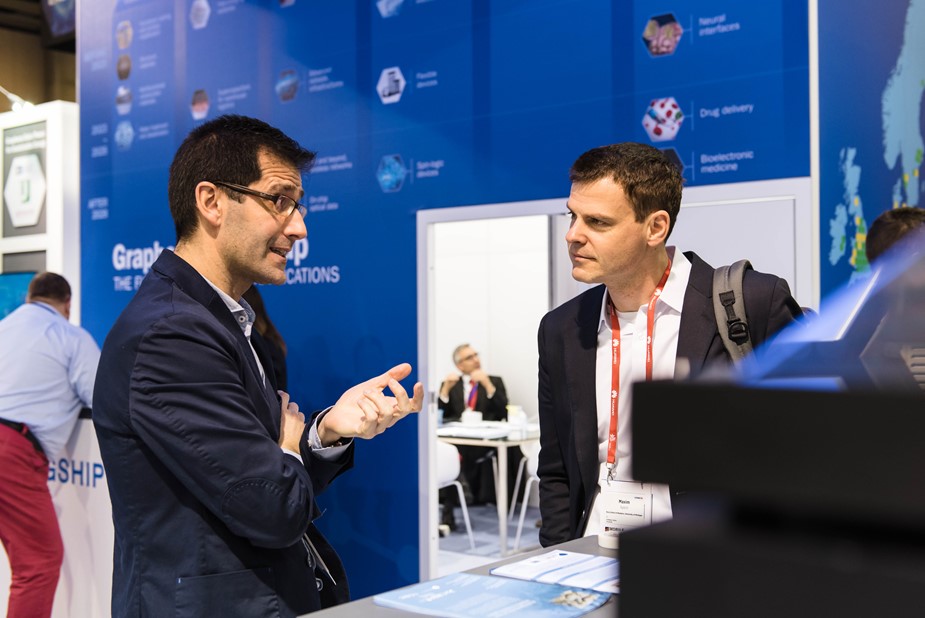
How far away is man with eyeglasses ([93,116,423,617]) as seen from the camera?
154cm

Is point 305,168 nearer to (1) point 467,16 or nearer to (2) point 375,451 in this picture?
(1) point 467,16

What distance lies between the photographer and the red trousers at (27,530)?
3.89m

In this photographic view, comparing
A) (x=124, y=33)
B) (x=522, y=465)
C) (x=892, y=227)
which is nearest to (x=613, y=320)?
(x=892, y=227)

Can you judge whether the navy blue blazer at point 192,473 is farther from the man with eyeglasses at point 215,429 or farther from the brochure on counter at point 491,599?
the brochure on counter at point 491,599

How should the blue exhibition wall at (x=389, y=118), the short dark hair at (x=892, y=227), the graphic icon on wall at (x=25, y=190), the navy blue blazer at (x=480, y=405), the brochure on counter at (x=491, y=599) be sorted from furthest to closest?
the navy blue blazer at (x=480, y=405)
the graphic icon on wall at (x=25, y=190)
the blue exhibition wall at (x=389, y=118)
the short dark hair at (x=892, y=227)
the brochure on counter at (x=491, y=599)

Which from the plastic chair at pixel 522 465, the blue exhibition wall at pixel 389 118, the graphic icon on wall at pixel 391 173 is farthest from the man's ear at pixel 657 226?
the plastic chair at pixel 522 465

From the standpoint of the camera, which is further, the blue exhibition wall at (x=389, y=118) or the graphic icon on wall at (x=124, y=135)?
the graphic icon on wall at (x=124, y=135)

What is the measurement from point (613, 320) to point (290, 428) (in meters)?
0.82

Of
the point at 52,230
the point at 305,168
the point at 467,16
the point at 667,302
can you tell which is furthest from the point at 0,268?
the point at 667,302

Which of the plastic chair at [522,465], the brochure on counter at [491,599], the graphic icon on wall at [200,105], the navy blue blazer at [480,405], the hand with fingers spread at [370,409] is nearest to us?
the brochure on counter at [491,599]

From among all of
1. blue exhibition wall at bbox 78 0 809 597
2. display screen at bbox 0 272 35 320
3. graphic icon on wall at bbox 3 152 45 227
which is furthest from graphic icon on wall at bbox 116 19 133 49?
display screen at bbox 0 272 35 320

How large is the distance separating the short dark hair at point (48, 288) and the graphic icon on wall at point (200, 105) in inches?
59.7

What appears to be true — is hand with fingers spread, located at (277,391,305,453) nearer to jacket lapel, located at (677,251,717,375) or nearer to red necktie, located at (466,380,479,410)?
jacket lapel, located at (677,251,717,375)

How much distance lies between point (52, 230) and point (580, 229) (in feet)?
16.8
